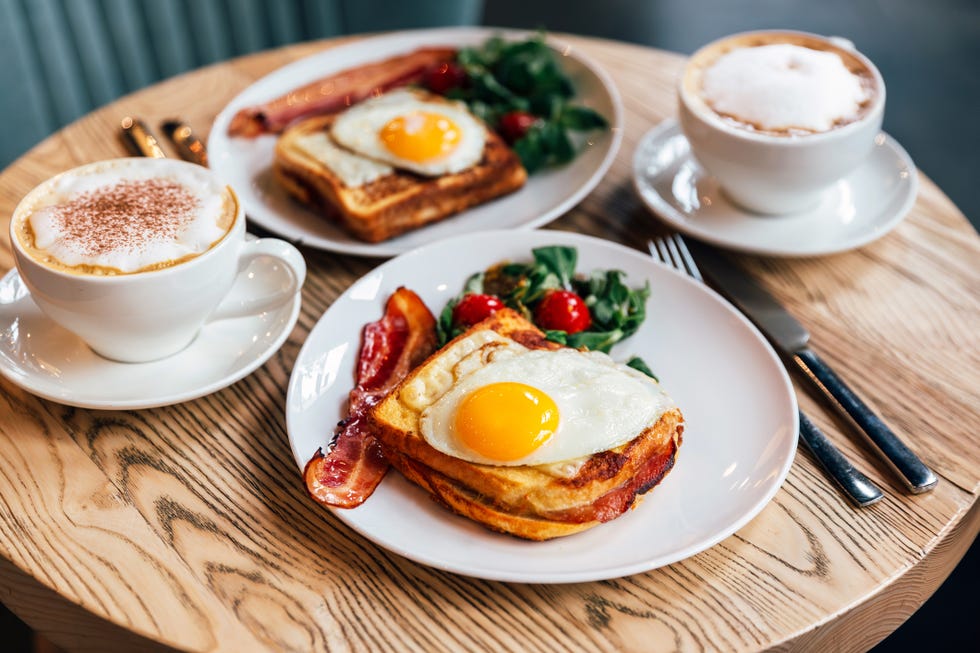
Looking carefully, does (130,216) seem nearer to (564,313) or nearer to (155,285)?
(155,285)

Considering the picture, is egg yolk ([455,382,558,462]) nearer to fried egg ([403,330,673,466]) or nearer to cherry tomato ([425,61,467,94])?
fried egg ([403,330,673,466])

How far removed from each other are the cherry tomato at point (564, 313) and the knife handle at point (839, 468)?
0.51 m

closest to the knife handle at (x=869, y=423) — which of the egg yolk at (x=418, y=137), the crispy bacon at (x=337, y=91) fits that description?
the egg yolk at (x=418, y=137)

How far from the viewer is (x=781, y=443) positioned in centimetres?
171

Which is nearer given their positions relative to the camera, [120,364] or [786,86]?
[120,364]

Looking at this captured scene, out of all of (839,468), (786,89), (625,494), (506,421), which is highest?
(786,89)

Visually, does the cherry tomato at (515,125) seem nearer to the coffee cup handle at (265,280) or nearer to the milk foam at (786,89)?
the milk foam at (786,89)

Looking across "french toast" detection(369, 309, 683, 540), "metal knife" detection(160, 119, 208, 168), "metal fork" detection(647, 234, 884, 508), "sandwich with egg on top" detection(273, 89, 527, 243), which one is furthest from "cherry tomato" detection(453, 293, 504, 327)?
"metal knife" detection(160, 119, 208, 168)

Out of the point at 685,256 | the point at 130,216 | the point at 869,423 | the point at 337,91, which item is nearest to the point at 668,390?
the point at 869,423

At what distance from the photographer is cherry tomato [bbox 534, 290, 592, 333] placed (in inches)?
77.6

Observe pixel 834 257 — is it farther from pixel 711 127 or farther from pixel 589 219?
pixel 589 219

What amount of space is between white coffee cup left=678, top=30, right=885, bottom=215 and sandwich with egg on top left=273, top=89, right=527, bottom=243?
537mm

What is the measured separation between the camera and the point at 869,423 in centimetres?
182

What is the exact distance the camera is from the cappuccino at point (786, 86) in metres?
2.20
